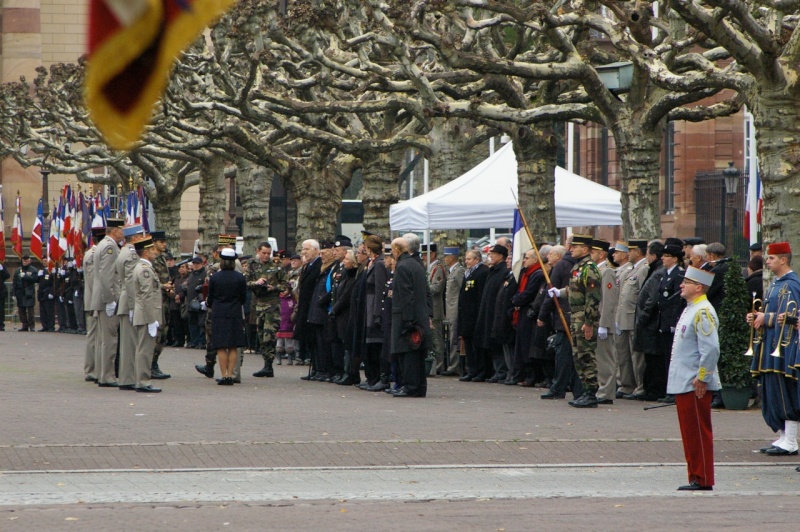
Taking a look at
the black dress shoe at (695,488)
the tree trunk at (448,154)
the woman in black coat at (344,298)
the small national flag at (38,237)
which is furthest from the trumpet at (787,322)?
the small national flag at (38,237)

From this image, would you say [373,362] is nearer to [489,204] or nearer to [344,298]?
[344,298]

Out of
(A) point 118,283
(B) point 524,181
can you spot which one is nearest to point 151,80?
(A) point 118,283

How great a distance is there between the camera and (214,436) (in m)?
11.5

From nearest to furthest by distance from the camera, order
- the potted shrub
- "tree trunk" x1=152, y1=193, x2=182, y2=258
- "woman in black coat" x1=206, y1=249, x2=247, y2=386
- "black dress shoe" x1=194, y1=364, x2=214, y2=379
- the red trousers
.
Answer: the red trousers → the potted shrub → "woman in black coat" x1=206, y1=249, x2=247, y2=386 → "black dress shoe" x1=194, y1=364, x2=214, y2=379 → "tree trunk" x1=152, y1=193, x2=182, y2=258

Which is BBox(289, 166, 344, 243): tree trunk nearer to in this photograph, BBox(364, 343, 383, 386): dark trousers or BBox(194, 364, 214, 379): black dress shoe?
BBox(194, 364, 214, 379): black dress shoe

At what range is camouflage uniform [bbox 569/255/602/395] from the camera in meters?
14.3

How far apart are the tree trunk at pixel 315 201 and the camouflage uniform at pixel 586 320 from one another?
15.9m

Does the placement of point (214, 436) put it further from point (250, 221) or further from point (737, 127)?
point (737, 127)

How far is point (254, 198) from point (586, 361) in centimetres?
2076

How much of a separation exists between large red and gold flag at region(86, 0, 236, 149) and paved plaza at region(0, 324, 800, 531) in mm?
6104

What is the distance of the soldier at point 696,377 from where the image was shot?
877 centimetres

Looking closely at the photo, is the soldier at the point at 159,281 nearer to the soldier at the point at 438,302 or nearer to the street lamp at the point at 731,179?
the soldier at the point at 438,302

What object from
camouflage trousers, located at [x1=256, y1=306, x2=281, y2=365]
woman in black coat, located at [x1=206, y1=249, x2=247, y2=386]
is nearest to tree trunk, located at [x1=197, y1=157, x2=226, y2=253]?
camouflage trousers, located at [x1=256, y1=306, x2=281, y2=365]

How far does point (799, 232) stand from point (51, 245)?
2947cm
